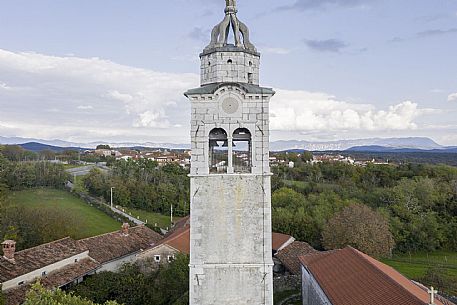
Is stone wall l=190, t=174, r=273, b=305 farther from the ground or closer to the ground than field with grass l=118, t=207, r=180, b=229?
farther from the ground

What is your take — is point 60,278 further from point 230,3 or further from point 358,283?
point 230,3

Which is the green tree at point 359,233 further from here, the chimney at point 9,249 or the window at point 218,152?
the chimney at point 9,249

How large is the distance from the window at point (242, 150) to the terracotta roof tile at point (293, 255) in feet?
63.5

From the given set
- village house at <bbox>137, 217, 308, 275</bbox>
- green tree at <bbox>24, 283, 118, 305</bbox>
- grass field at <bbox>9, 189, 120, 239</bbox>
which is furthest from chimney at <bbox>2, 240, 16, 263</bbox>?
grass field at <bbox>9, 189, 120, 239</bbox>

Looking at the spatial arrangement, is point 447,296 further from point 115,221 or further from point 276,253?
point 115,221

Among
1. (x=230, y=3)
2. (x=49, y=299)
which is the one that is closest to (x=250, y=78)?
(x=230, y=3)

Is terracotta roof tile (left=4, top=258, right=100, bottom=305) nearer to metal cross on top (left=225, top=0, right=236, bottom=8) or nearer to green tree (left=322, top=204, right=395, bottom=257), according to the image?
metal cross on top (left=225, top=0, right=236, bottom=8)

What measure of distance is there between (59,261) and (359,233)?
897 inches

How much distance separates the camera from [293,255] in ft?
112

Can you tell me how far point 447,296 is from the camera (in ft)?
82.7

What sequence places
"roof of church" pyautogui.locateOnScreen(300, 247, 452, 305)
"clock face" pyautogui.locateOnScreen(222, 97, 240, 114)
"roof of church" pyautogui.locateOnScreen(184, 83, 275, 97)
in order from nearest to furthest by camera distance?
"roof of church" pyautogui.locateOnScreen(184, 83, 275, 97), "clock face" pyautogui.locateOnScreen(222, 97, 240, 114), "roof of church" pyautogui.locateOnScreen(300, 247, 452, 305)

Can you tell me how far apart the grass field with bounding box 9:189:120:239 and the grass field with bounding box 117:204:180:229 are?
217 inches

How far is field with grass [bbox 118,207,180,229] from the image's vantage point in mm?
57506

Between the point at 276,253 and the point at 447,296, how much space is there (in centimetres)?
1338
